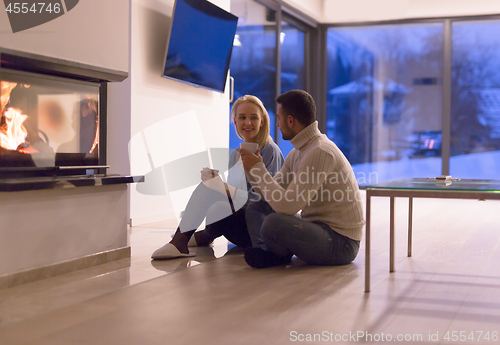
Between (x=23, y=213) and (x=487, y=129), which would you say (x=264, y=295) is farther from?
(x=487, y=129)

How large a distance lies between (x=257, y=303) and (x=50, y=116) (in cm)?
134

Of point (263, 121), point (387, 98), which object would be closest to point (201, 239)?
point (263, 121)

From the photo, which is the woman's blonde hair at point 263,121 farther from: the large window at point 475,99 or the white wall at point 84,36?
the large window at point 475,99

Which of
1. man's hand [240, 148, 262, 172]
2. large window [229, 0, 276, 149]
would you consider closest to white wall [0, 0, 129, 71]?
man's hand [240, 148, 262, 172]

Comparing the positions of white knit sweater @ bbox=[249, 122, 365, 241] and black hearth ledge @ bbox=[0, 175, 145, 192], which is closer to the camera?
black hearth ledge @ bbox=[0, 175, 145, 192]

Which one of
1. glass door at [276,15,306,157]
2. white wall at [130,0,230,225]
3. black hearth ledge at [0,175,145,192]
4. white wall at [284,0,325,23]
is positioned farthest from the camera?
glass door at [276,15,306,157]

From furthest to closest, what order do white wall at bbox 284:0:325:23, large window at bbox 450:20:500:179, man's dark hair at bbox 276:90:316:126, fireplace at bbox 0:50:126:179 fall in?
1. large window at bbox 450:20:500:179
2. white wall at bbox 284:0:325:23
3. man's dark hair at bbox 276:90:316:126
4. fireplace at bbox 0:50:126:179

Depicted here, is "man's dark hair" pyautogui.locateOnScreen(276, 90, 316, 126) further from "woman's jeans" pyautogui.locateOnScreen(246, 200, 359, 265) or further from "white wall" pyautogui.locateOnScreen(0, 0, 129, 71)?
"white wall" pyautogui.locateOnScreen(0, 0, 129, 71)

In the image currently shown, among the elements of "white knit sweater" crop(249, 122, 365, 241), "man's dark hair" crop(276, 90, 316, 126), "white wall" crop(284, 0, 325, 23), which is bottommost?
"white knit sweater" crop(249, 122, 365, 241)

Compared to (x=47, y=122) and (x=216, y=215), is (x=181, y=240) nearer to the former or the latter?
(x=216, y=215)

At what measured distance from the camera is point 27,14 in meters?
2.15

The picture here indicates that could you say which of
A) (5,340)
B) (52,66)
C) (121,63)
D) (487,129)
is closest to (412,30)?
(487,129)

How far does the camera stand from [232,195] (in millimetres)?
2631

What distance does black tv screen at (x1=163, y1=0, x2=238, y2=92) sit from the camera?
4020mm
